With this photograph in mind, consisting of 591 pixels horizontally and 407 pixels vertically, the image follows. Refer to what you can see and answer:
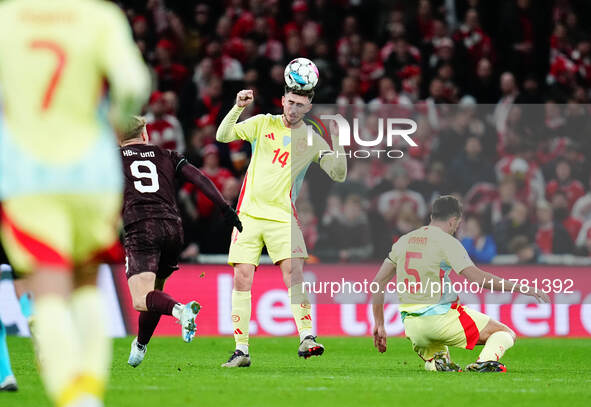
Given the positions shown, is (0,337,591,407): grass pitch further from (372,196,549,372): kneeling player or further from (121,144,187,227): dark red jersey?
(121,144,187,227): dark red jersey

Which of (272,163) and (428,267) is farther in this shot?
(272,163)

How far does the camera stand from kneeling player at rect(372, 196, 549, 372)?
340 inches

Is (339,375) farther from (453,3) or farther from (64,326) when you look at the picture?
(453,3)

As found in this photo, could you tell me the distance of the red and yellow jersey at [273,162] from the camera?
9422 millimetres

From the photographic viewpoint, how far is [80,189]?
4.82 meters

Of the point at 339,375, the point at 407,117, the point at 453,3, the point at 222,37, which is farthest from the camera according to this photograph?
the point at 453,3

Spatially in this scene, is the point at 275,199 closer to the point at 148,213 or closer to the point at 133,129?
the point at 148,213

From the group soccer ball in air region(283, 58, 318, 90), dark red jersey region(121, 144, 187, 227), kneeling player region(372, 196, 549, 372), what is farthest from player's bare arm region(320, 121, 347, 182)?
dark red jersey region(121, 144, 187, 227)

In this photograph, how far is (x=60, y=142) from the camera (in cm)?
483

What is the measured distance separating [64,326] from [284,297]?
8.70 m

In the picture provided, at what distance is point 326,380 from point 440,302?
1.26m

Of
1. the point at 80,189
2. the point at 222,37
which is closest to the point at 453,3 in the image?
the point at 222,37

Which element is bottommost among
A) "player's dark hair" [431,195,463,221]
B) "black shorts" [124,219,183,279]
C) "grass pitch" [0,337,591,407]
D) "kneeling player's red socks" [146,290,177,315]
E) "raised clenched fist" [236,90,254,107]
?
"grass pitch" [0,337,591,407]

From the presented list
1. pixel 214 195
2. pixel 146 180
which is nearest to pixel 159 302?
pixel 214 195
